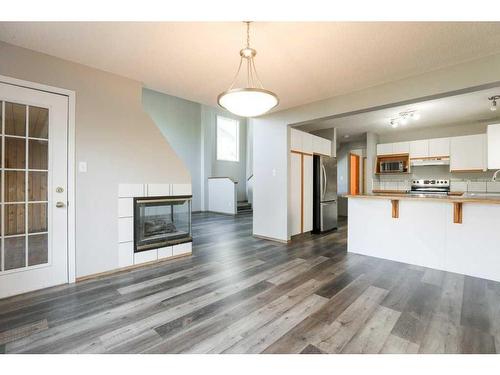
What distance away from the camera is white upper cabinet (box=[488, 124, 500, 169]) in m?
4.16

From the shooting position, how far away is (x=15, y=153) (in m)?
2.29

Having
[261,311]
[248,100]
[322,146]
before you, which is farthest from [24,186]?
[322,146]

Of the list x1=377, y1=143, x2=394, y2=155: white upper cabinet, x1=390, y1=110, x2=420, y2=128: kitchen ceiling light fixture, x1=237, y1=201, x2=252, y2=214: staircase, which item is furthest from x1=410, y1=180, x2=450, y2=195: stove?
x1=237, y1=201, x2=252, y2=214: staircase

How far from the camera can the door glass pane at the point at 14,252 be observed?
2.26m

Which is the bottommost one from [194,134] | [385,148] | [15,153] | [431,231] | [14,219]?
[431,231]

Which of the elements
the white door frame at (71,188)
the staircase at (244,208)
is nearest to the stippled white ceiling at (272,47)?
the white door frame at (71,188)

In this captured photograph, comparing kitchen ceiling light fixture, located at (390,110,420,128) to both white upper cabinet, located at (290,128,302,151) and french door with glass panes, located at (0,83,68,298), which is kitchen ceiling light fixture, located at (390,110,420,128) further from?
french door with glass panes, located at (0,83,68,298)

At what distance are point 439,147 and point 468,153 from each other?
51 centimetres

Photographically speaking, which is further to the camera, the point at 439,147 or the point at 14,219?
the point at 439,147

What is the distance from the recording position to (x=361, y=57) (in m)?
2.45

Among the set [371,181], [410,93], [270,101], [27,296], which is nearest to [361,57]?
[410,93]

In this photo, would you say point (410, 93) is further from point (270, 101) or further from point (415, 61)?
point (270, 101)

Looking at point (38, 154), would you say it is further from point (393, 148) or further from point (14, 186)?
point (393, 148)
